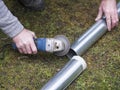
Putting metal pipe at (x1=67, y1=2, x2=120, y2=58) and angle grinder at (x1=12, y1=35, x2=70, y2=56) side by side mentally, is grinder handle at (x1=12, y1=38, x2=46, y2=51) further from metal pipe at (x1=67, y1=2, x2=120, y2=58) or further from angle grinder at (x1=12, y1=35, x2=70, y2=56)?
metal pipe at (x1=67, y1=2, x2=120, y2=58)

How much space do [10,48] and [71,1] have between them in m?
0.87

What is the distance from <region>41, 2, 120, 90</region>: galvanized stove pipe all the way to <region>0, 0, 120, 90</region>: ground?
0.30 feet

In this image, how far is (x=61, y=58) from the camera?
110 inches

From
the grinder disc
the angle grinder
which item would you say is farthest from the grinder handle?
→ the grinder disc

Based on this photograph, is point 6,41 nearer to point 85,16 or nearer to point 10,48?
point 10,48

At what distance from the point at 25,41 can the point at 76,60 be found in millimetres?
447

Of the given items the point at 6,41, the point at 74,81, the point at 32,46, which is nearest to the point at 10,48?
the point at 6,41

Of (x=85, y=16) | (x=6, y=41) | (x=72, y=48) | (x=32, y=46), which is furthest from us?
(x=85, y=16)

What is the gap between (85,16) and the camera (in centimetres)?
317

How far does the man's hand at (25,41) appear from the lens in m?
2.50

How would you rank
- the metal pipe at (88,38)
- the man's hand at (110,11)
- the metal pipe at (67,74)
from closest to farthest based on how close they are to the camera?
the metal pipe at (67,74), the metal pipe at (88,38), the man's hand at (110,11)

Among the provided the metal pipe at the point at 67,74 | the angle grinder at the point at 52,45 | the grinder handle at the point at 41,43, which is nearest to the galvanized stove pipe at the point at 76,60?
the metal pipe at the point at 67,74

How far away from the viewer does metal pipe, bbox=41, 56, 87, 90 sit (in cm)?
245

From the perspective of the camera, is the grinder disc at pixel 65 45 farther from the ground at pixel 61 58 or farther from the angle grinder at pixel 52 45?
the ground at pixel 61 58
